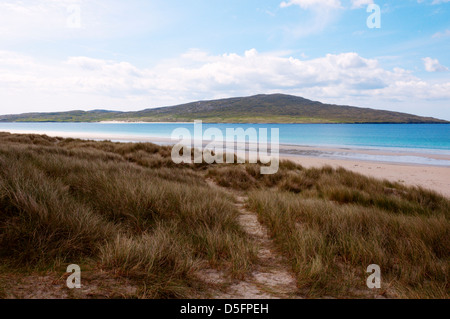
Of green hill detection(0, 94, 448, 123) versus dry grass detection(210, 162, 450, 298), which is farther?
green hill detection(0, 94, 448, 123)

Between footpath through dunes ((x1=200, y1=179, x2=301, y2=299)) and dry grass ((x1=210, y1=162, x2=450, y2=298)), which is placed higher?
dry grass ((x1=210, y1=162, x2=450, y2=298))

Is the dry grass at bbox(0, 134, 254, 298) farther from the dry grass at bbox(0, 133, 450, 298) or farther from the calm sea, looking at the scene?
the calm sea

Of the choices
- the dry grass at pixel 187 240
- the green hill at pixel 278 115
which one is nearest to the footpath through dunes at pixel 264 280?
the dry grass at pixel 187 240

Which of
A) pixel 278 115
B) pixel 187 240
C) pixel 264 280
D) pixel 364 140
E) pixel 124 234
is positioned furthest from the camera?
pixel 278 115

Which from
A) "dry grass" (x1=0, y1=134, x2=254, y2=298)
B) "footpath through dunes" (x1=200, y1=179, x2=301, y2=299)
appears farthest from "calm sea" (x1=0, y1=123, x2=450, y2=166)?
"dry grass" (x1=0, y1=134, x2=254, y2=298)

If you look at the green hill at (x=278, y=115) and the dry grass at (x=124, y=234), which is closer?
the dry grass at (x=124, y=234)

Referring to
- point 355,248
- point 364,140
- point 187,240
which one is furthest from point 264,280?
point 364,140

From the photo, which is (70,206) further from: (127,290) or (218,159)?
(218,159)

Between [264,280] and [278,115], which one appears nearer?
[264,280]

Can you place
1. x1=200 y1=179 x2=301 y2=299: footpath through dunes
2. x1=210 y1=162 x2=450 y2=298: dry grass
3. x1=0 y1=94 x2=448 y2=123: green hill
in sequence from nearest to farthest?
x1=200 y1=179 x2=301 y2=299: footpath through dunes → x1=210 y1=162 x2=450 y2=298: dry grass → x1=0 y1=94 x2=448 y2=123: green hill

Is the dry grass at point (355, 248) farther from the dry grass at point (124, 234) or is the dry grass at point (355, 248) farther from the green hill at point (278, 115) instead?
the green hill at point (278, 115)

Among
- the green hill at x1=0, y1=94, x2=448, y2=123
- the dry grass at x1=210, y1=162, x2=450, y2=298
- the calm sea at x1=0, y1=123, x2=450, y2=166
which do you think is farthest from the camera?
the green hill at x1=0, y1=94, x2=448, y2=123

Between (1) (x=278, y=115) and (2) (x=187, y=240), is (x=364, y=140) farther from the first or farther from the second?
(1) (x=278, y=115)

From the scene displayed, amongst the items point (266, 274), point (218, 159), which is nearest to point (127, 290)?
Result: point (266, 274)
